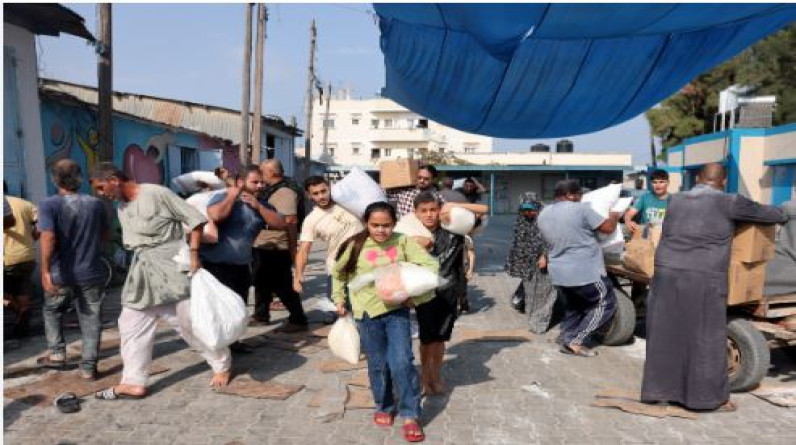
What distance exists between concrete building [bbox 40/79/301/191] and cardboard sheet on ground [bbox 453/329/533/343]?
6.16 metres

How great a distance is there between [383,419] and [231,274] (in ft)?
6.94

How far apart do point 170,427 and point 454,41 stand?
316 centimetres

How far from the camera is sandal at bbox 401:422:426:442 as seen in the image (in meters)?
3.59

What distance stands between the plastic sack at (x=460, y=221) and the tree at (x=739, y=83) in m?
10.2

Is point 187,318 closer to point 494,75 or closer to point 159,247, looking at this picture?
point 159,247

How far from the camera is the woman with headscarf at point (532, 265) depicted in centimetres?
628

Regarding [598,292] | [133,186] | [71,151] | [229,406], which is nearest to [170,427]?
[229,406]

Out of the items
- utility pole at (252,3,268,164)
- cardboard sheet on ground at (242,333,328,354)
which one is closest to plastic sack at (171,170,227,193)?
cardboard sheet on ground at (242,333,328,354)

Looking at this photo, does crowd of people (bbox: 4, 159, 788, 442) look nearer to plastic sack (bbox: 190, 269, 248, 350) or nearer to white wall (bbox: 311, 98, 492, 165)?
plastic sack (bbox: 190, 269, 248, 350)

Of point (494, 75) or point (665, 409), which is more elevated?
point (494, 75)

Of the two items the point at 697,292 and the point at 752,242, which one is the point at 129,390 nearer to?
the point at 697,292

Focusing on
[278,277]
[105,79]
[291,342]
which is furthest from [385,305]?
[105,79]

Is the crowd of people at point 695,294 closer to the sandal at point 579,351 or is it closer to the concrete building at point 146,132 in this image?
the sandal at point 579,351

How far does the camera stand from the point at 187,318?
4.35 meters
